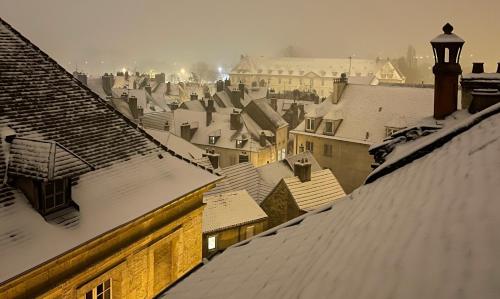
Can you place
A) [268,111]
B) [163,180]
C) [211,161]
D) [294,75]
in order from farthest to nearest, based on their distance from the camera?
[294,75] → [268,111] → [211,161] → [163,180]

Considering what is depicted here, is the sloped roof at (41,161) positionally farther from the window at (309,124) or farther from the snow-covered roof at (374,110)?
the window at (309,124)

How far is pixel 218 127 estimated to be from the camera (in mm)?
49500

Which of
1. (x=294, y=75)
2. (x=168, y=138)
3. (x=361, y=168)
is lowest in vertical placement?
(x=361, y=168)

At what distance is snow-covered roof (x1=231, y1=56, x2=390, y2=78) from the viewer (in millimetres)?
125375

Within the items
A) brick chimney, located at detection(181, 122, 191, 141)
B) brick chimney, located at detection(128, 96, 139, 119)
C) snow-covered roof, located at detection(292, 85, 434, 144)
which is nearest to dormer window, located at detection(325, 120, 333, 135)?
snow-covered roof, located at detection(292, 85, 434, 144)

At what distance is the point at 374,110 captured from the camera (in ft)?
132

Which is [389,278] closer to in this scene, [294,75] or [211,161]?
[211,161]

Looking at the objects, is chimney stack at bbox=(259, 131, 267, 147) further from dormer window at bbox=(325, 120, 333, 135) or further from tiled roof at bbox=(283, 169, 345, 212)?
tiled roof at bbox=(283, 169, 345, 212)

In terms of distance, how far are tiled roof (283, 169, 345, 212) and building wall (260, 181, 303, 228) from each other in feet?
1.23

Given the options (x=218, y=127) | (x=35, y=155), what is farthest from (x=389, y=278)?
(x=218, y=127)

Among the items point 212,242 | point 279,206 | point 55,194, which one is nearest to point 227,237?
point 212,242

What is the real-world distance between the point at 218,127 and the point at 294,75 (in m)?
84.4

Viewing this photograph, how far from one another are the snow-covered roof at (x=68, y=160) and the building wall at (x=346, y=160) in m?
23.3

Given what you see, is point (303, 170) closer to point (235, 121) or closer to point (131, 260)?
point (131, 260)
